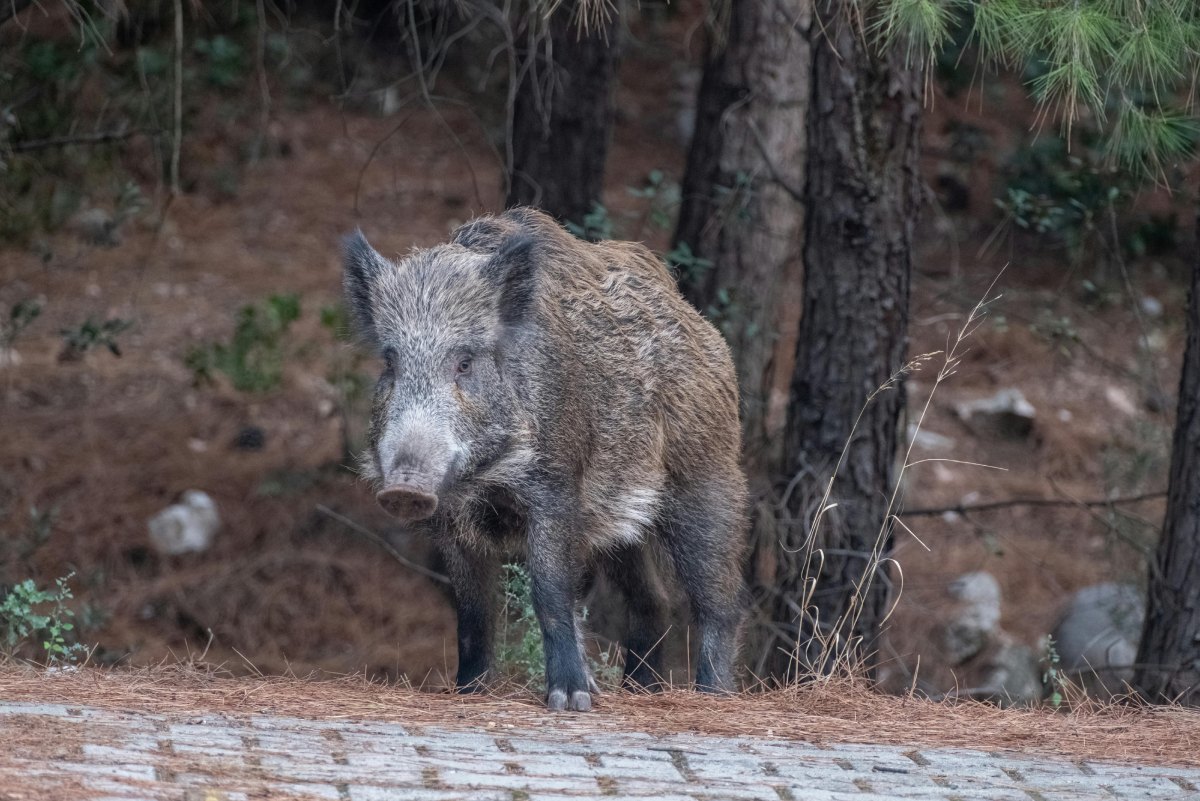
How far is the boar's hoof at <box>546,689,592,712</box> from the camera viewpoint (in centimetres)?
499

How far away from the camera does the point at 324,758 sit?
4.03 metres

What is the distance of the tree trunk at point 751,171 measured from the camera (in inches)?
341

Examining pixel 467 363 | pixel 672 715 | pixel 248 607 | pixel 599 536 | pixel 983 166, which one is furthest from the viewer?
pixel 983 166

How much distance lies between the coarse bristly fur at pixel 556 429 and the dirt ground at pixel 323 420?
8.84ft

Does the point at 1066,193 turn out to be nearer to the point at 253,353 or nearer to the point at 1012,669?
the point at 1012,669

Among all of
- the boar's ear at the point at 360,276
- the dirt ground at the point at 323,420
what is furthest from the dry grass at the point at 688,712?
the dirt ground at the point at 323,420

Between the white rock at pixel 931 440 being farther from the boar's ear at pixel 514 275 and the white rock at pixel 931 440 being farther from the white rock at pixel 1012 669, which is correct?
the boar's ear at pixel 514 275

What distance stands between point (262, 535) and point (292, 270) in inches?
124

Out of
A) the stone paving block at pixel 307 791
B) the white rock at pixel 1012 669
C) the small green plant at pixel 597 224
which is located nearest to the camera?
the stone paving block at pixel 307 791

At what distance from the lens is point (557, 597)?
5203 millimetres

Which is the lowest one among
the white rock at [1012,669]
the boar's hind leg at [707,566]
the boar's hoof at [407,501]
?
the white rock at [1012,669]

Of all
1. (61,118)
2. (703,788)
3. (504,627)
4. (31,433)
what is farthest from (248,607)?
(703,788)

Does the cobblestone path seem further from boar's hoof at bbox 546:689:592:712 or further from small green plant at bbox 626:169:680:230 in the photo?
small green plant at bbox 626:169:680:230

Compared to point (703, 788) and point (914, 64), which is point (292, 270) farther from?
point (703, 788)
